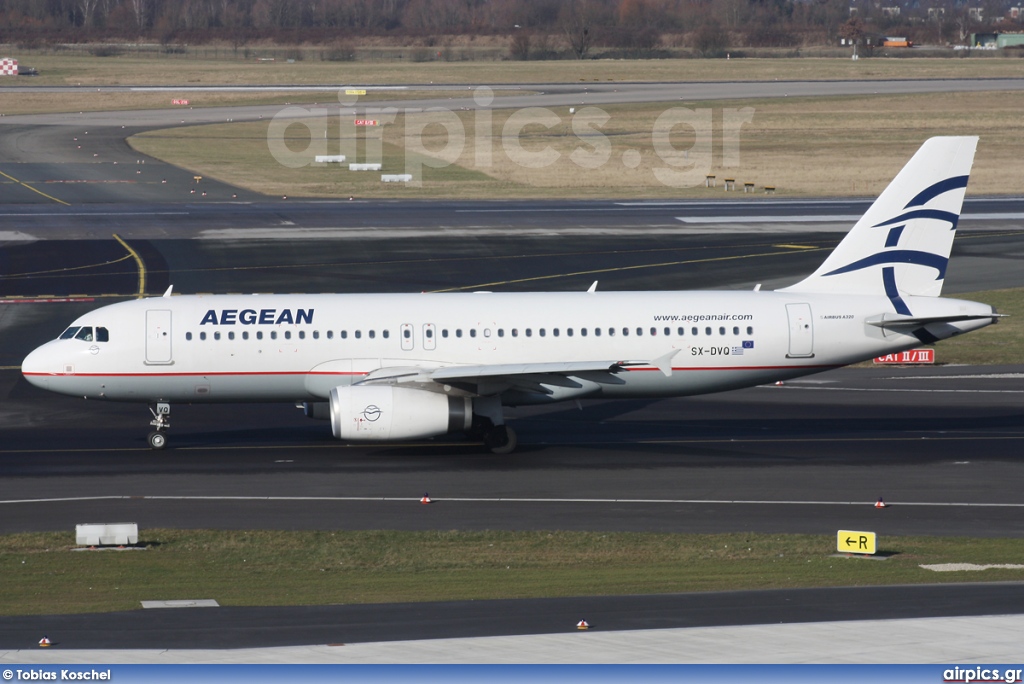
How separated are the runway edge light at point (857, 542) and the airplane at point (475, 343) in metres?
9.84

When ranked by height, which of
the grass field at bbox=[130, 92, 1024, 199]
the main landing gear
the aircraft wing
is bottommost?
the main landing gear

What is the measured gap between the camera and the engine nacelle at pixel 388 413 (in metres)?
33.7

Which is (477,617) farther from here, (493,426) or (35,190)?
(35,190)

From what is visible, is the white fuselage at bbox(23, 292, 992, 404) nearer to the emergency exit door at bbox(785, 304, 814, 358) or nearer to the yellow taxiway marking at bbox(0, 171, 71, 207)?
the emergency exit door at bbox(785, 304, 814, 358)

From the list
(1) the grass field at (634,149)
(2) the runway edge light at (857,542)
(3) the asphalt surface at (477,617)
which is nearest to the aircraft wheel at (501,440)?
(2) the runway edge light at (857,542)

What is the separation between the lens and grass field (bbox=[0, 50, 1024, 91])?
175125 millimetres

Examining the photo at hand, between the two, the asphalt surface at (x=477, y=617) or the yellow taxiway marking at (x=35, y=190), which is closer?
the asphalt surface at (x=477, y=617)

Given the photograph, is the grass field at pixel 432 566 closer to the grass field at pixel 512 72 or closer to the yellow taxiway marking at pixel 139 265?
the yellow taxiway marking at pixel 139 265

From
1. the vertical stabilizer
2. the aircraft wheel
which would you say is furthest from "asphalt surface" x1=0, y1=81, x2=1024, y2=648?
the vertical stabilizer

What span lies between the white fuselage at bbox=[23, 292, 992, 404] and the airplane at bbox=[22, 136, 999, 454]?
Result: 40 millimetres

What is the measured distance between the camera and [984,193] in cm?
9662

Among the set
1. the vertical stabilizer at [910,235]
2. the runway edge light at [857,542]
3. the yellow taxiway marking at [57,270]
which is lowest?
the runway edge light at [857,542]

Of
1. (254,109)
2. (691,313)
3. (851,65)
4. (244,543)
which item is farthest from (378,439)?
(851,65)

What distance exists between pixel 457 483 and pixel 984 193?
7498 cm
